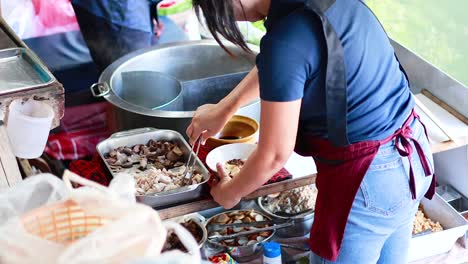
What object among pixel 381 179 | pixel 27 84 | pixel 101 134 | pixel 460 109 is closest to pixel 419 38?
pixel 460 109

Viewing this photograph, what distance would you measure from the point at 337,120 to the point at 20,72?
0.89 metres

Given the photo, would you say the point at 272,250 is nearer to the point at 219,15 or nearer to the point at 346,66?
the point at 346,66

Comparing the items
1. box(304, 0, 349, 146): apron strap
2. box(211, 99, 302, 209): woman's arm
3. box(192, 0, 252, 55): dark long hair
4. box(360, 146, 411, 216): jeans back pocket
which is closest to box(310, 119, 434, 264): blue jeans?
box(360, 146, 411, 216): jeans back pocket

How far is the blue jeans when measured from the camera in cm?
151

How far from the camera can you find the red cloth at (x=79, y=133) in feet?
9.77

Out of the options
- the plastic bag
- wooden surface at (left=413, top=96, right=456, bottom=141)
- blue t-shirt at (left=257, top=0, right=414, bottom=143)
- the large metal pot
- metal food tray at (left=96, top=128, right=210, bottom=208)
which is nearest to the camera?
the plastic bag

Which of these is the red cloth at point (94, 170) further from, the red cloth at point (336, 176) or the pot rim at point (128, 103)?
the red cloth at point (336, 176)

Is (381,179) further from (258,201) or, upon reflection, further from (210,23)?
(258,201)

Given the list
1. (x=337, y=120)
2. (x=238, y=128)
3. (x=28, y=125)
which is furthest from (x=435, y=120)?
(x=28, y=125)

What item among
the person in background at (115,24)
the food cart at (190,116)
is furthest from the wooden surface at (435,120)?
the person in background at (115,24)

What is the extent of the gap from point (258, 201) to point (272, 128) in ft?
2.96

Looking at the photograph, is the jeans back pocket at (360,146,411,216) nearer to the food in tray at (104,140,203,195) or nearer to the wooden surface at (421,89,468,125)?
the food in tray at (104,140,203,195)

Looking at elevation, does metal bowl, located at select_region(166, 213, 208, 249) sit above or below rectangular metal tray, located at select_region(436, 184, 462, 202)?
above

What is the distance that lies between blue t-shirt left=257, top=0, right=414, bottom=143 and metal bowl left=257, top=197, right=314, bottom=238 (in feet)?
2.17
